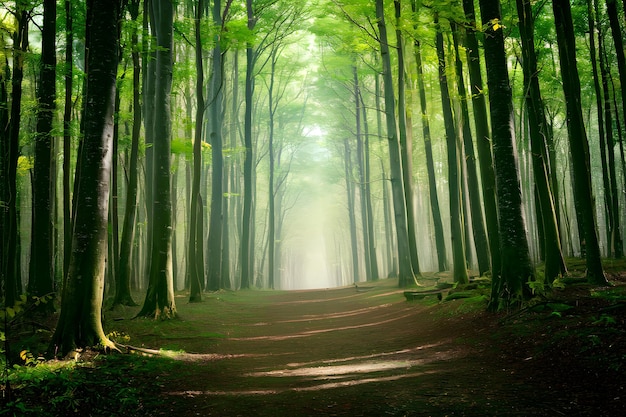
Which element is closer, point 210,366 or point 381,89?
point 210,366

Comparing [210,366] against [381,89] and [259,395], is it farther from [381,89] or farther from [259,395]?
[381,89]

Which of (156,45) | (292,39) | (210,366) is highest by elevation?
(292,39)

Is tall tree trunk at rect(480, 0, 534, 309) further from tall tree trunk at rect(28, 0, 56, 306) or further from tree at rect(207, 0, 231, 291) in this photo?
tree at rect(207, 0, 231, 291)

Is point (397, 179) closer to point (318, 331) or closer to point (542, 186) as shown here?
point (542, 186)

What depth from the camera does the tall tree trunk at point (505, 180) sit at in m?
7.69

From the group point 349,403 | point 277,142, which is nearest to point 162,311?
point 349,403

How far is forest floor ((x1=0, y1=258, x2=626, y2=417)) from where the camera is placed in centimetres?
405

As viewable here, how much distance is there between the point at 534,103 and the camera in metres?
9.52

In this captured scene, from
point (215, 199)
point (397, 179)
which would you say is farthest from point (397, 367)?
point (215, 199)

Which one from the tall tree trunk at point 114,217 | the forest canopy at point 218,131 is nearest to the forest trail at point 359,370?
the forest canopy at point 218,131

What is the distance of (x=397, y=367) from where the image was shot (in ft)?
18.7

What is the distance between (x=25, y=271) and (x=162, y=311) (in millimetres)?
22063

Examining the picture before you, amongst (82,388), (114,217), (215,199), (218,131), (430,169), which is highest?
(218,131)

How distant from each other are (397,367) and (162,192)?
24.1ft
